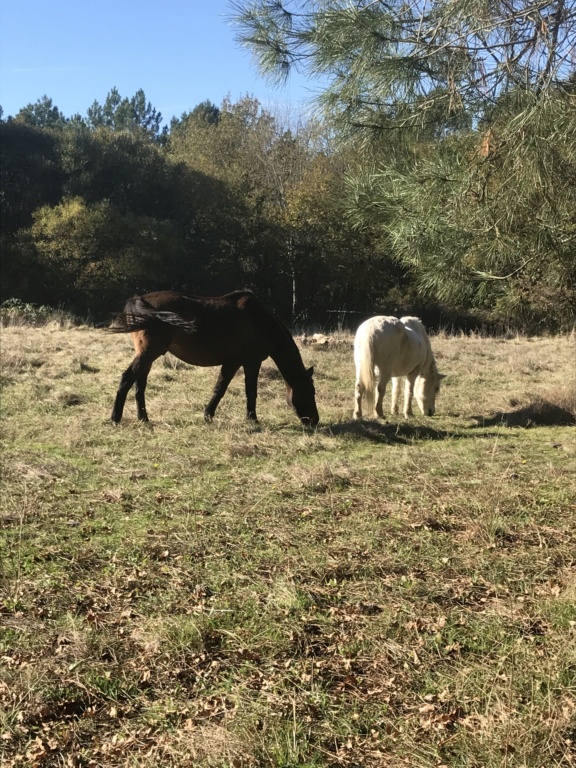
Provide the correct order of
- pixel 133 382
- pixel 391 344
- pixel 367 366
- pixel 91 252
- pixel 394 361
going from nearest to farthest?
pixel 133 382 < pixel 367 366 < pixel 391 344 < pixel 394 361 < pixel 91 252

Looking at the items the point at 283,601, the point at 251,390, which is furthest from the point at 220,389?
the point at 283,601

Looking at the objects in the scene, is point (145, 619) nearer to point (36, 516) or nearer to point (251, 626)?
point (251, 626)

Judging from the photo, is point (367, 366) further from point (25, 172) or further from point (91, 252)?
point (25, 172)

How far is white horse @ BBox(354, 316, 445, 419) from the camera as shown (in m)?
9.22

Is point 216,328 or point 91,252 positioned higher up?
point 91,252

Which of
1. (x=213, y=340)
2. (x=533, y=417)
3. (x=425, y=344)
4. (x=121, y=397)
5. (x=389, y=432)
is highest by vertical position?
(x=425, y=344)

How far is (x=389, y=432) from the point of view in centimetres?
814

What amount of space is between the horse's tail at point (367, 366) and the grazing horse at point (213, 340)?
0.84 meters

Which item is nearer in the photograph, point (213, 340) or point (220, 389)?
point (213, 340)

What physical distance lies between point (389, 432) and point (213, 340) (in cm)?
255

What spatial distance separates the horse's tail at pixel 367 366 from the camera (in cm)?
914

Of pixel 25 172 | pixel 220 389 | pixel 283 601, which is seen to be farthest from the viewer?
pixel 25 172

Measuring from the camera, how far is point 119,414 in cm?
791

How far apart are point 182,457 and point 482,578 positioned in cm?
352
